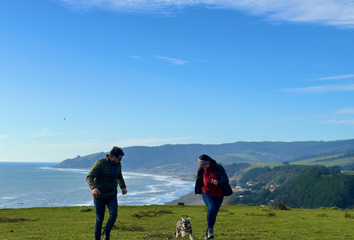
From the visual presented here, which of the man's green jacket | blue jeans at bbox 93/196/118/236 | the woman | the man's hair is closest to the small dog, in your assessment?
the woman

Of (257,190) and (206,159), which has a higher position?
(206,159)

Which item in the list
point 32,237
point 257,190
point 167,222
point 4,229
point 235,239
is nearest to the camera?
point 235,239

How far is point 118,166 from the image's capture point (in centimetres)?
869

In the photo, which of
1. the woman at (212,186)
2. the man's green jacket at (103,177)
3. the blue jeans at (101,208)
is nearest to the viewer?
the man's green jacket at (103,177)

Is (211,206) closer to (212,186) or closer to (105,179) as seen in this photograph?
(212,186)

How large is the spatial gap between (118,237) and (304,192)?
159 meters

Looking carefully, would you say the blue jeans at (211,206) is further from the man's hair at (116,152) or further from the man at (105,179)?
the man's hair at (116,152)

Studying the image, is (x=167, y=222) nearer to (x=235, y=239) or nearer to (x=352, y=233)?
(x=235, y=239)

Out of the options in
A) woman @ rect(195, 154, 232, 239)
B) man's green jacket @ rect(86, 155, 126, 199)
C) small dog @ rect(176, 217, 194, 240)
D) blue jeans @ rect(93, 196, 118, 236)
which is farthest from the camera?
small dog @ rect(176, 217, 194, 240)

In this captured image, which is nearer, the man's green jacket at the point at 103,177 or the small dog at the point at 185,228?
the man's green jacket at the point at 103,177

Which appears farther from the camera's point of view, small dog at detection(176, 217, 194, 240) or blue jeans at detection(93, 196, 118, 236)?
small dog at detection(176, 217, 194, 240)

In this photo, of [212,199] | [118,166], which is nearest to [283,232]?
[212,199]

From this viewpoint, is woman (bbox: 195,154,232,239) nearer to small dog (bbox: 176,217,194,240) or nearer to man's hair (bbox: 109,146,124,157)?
small dog (bbox: 176,217,194,240)

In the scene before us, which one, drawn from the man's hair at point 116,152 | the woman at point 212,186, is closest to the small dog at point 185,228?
the woman at point 212,186
